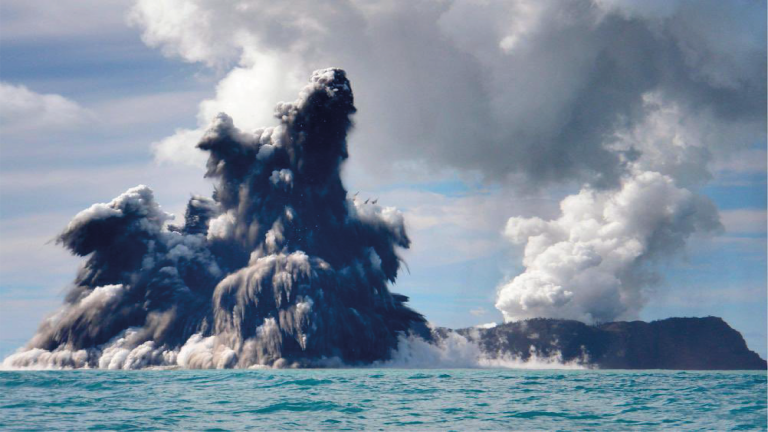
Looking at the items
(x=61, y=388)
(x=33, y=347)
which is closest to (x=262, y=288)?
(x=33, y=347)

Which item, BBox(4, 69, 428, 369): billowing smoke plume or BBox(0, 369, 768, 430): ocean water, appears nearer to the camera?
BBox(0, 369, 768, 430): ocean water

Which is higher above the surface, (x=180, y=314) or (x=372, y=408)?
(x=180, y=314)

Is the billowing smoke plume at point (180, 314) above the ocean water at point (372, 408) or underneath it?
above

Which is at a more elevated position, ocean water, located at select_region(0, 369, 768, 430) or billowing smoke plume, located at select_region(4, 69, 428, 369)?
billowing smoke plume, located at select_region(4, 69, 428, 369)

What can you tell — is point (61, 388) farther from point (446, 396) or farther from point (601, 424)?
point (601, 424)

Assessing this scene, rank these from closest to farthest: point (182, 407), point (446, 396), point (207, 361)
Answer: point (182, 407)
point (446, 396)
point (207, 361)

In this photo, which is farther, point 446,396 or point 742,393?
point 742,393

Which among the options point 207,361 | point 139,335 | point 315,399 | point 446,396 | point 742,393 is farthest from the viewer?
point 139,335

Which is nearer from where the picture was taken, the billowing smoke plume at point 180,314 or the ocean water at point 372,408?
the ocean water at point 372,408

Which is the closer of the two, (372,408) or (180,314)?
(372,408)

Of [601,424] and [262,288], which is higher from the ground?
[262,288]

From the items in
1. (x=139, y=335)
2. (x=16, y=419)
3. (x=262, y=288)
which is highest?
(x=262, y=288)

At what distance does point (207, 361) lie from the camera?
17588 cm

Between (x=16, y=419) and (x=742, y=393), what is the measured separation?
247 ft
